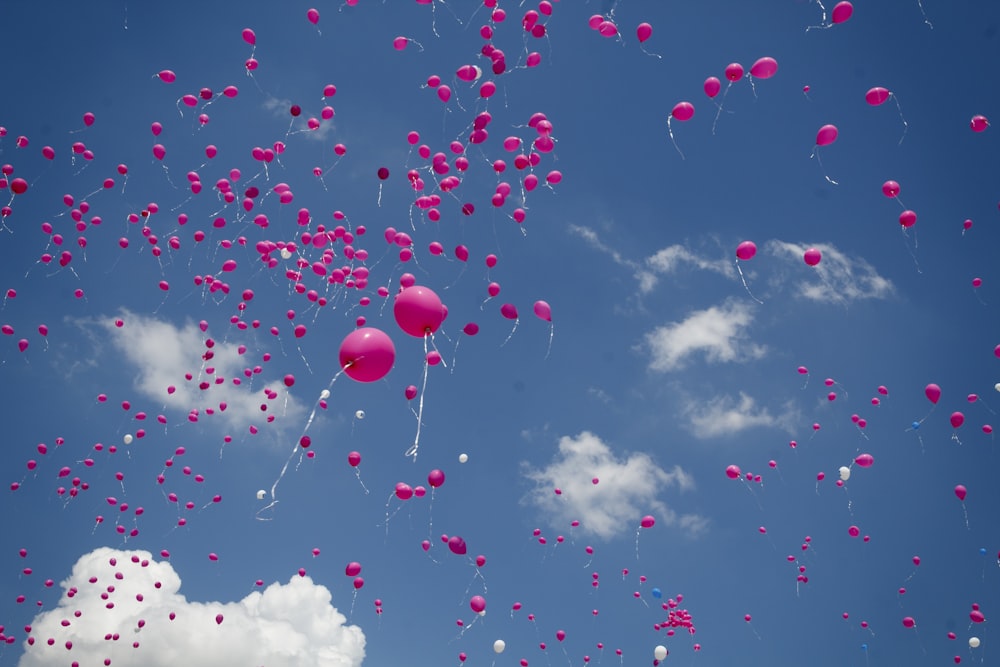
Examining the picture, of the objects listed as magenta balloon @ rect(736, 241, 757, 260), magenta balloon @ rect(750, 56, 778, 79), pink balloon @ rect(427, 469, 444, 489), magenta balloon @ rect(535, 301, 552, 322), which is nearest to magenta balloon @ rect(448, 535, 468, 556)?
pink balloon @ rect(427, 469, 444, 489)

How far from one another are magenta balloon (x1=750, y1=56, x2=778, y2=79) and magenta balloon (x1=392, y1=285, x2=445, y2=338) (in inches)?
164

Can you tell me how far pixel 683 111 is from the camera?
6715 mm

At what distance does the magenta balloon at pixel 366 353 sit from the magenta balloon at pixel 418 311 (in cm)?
29

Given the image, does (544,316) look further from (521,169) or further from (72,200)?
(72,200)

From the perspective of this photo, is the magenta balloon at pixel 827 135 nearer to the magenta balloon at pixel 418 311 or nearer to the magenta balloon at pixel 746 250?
the magenta balloon at pixel 746 250

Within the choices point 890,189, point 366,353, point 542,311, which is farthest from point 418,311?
point 890,189

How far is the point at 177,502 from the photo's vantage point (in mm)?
10695

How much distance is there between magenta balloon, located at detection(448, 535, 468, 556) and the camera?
7.67 meters

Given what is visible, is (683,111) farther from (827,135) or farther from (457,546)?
(457,546)

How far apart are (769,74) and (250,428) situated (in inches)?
362

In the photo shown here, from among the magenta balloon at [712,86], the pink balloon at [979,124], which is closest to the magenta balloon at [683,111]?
the magenta balloon at [712,86]

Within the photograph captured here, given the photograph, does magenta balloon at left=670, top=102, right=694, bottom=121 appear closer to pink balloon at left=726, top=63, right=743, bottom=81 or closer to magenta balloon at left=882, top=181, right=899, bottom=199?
pink balloon at left=726, top=63, right=743, bottom=81

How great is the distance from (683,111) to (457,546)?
583cm

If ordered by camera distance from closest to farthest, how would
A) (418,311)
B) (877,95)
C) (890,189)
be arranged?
(418,311), (877,95), (890,189)
